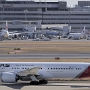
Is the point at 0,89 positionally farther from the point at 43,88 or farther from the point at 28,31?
the point at 28,31

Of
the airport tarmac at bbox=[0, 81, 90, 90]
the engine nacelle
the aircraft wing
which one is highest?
the aircraft wing

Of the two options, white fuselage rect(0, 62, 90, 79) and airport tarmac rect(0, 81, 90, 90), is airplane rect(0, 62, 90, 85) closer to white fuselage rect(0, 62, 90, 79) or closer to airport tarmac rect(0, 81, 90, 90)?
white fuselage rect(0, 62, 90, 79)

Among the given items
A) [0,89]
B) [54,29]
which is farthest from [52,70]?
[54,29]

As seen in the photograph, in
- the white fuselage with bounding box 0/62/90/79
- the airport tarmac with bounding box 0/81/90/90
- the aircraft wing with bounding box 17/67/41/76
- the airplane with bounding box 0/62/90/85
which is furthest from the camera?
the white fuselage with bounding box 0/62/90/79

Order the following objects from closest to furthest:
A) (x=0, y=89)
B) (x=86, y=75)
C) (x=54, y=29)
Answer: (x=0, y=89), (x=86, y=75), (x=54, y=29)

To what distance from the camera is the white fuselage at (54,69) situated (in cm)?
4609

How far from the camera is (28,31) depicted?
180375 mm

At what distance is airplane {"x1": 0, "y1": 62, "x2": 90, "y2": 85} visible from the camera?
45812mm

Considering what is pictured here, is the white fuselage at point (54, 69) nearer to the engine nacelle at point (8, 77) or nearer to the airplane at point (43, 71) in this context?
the airplane at point (43, 71)

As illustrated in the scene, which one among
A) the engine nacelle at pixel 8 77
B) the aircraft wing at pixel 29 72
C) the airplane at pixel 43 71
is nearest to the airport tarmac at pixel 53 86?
the engine nacelle at pixel 8 77

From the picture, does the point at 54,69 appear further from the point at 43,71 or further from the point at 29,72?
the point at 29,72

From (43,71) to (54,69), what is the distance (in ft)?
4.33

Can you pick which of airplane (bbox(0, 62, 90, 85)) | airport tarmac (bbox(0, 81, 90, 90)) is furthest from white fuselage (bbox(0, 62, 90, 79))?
airport tarmac (bbox(0, 81, 90, 90))

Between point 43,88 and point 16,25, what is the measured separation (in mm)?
145586
